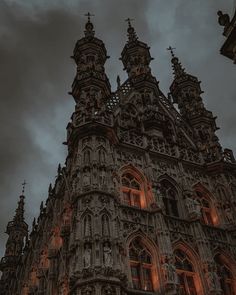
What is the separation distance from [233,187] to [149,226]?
7.72m

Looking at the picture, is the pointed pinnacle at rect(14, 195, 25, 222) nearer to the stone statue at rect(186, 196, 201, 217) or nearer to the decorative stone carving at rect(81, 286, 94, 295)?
the stone statue at rect(186, 196, 201, 217)

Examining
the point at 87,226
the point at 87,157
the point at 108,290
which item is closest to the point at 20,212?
the point at 87,157

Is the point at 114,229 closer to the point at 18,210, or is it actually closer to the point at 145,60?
the point at 145,60

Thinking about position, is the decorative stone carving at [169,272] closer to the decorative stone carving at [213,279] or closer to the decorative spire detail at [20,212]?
the decorative stone carving at [213,279]

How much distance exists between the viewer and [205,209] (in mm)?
24406

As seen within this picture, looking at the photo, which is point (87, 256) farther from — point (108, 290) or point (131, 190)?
point (131, 190)

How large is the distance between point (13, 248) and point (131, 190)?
95.0 ft

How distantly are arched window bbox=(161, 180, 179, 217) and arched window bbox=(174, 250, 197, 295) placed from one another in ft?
9.49

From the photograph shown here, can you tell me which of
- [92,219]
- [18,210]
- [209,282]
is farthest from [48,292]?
[18,210]

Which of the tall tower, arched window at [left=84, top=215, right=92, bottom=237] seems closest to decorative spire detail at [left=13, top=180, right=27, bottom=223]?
the tall tower

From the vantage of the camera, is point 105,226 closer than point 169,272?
No

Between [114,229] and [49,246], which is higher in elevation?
[49,246]

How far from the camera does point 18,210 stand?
53781 mm

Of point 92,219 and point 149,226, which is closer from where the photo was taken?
point 92,219
